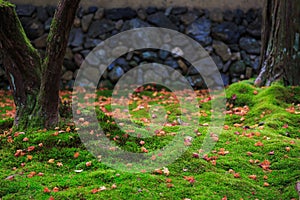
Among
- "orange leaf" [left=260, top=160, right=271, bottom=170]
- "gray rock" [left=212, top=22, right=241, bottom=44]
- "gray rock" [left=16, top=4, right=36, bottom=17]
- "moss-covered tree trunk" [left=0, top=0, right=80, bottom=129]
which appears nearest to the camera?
"orange leaf" [left=260, top=160, right=271, bottom=170]

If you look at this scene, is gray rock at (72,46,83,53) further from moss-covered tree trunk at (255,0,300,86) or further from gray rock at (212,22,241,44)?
moss-covered tree trunk at (255,0,300,86)

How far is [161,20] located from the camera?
8031 millimetres

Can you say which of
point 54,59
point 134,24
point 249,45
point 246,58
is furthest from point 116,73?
Result: point 54,59

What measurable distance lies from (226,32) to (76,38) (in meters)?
3.47

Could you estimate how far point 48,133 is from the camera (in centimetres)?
379

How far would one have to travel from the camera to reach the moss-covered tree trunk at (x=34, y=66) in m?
3.70

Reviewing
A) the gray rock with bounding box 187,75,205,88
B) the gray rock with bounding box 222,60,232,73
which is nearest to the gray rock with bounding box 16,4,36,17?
the gray rock with bounding box 187,75,205,88

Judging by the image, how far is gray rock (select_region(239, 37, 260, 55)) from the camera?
8.33 metres

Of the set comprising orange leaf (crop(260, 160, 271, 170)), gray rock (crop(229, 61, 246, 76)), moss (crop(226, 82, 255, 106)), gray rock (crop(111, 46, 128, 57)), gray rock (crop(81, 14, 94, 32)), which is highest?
gray rock (crop(81, 14, 94, 32))

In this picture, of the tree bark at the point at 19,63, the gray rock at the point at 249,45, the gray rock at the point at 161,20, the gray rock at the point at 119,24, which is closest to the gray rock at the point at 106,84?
the gray rock at the point at 119,24

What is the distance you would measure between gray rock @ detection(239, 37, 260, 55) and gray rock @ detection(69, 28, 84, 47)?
12.2 feet

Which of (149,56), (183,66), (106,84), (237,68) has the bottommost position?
(106,84)

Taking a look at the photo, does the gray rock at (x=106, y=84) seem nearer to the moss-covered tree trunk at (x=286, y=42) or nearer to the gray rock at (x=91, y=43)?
the gray rock at (x=91, y=43)

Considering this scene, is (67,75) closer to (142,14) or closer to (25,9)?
(25,9)
